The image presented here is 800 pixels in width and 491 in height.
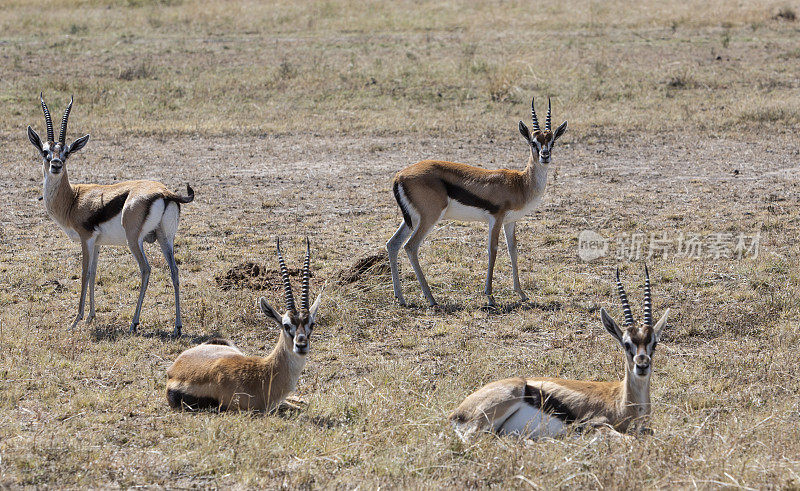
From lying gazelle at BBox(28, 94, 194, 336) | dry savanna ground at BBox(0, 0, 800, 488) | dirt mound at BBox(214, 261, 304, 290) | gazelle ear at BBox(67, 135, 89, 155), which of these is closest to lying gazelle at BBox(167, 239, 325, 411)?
dry savanna ground at BBox(0, 0, 800, 488)

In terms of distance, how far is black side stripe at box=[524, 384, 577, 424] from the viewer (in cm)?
579

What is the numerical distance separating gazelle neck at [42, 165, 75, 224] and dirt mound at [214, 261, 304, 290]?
1.68 meters

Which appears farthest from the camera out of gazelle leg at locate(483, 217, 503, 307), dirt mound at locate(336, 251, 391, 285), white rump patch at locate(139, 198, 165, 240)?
dirt mound at locate(336, 251, 391, 285)

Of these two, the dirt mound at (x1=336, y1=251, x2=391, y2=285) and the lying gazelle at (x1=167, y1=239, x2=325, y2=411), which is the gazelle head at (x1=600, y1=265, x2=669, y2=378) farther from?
the dirt mound at (x1=336, y1=251, x2=391, y2=285)

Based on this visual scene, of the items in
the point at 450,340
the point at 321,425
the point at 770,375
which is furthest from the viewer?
the point at 450,340

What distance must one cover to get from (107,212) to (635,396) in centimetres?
512

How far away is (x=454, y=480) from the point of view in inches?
203

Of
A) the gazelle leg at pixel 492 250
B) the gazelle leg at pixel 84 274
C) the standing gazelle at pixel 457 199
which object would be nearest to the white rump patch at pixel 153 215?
the gazelle leg at pixel 84 274

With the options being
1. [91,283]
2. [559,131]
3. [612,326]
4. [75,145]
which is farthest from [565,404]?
[75,145]

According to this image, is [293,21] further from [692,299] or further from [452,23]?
[692,299]

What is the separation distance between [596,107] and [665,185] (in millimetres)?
5295

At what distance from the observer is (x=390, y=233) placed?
11422mm

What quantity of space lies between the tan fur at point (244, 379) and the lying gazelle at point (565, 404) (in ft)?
4.08

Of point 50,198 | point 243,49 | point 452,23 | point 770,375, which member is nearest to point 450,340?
point 770,375
